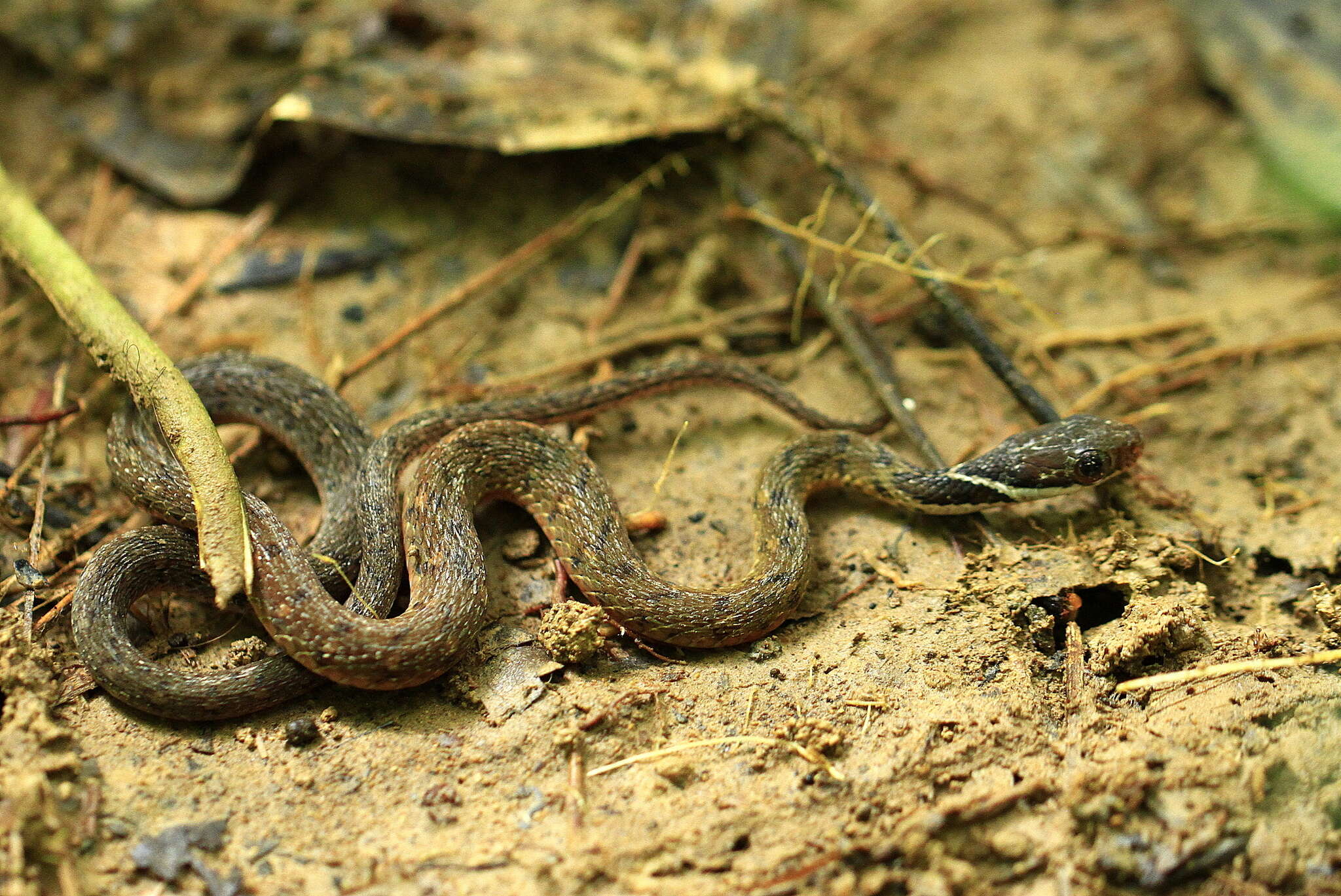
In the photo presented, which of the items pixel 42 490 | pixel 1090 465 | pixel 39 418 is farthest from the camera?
pixel 1090 465

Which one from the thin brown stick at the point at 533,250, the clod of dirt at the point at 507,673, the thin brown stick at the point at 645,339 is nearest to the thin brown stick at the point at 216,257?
Result: the thin brown stick at the point at 533,250

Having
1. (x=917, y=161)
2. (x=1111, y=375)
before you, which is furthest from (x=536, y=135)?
(x=1111, y=375)

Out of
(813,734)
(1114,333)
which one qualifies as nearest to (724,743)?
(813,734)

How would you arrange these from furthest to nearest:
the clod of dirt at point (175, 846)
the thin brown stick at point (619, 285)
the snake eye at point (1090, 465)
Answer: the thin brown stick at point (619, 285), the snake eye at point (1090, 465), the clod of dirt at point (175, 846)

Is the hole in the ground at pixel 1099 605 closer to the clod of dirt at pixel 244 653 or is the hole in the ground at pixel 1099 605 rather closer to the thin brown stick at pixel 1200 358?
the thin brown stick at pixel 1200 358

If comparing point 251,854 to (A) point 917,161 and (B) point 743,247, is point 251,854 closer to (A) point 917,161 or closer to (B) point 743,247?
(B) point 743,247

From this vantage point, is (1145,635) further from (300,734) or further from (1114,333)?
(300,734)

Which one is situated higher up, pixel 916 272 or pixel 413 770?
pixel 916 272
